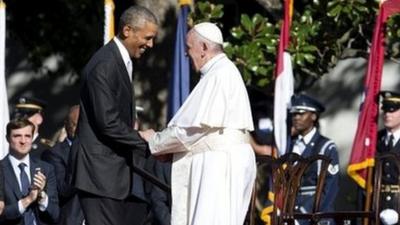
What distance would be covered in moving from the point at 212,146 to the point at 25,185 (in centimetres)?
257

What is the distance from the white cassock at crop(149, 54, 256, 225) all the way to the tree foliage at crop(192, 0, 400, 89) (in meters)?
4.02

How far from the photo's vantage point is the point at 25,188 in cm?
1241

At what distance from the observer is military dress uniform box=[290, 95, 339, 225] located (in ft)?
43.5

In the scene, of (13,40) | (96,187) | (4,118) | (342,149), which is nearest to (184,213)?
(96,187)

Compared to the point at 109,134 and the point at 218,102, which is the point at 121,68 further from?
the point at 218,102

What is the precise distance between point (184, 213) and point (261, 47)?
447cm

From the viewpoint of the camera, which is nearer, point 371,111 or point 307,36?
point 371,111

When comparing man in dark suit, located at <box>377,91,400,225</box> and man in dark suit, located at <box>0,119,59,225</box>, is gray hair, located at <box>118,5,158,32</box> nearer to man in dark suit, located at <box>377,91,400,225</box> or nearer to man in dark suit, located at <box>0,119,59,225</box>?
man in dark suit, located at <box>0,119,59,225</box>

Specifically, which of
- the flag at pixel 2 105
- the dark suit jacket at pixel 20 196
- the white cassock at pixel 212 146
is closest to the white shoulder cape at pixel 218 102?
the white cassock at pixel 212 146

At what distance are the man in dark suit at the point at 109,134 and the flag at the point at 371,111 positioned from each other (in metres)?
3.28

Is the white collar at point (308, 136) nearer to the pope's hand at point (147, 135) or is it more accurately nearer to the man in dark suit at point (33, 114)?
the man in dark suit at point (33, 114)

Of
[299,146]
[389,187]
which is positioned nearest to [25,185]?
[299,146]

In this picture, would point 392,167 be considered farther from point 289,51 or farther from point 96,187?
point 96,187

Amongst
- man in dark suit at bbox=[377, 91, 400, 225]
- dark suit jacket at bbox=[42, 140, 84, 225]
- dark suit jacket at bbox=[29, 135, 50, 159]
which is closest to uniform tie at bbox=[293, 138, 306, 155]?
man in dark suit at bbox=[377, 91, 400, 225]
